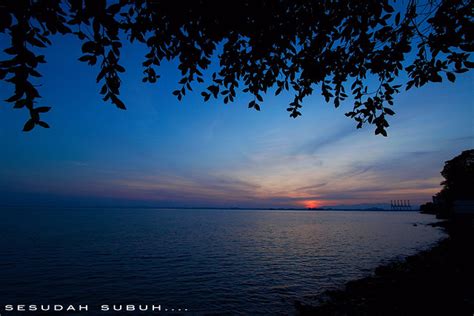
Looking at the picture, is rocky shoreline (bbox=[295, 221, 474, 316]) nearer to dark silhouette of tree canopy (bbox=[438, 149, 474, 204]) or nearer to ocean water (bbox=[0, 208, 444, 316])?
ocean water (bbox=[0, 208, 444, 316])

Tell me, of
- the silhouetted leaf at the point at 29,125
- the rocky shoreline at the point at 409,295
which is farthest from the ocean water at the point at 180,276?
the silhouetted leaf at the point at 29,125

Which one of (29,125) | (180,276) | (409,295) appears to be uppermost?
(29,125)

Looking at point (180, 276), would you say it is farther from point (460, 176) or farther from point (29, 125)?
point (460, 176)

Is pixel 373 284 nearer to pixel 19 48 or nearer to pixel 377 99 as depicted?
pixel 377 99

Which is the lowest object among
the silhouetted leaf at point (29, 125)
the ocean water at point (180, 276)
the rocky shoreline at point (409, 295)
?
the ocean water at point (180, 276)

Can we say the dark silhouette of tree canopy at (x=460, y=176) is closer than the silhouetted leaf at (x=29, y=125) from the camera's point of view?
No

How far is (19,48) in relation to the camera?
2334mm

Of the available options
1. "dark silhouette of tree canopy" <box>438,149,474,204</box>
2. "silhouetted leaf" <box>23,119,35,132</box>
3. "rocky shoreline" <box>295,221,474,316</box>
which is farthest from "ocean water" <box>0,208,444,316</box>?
"dark silhouette of tree canopy" <box>438,149,474,204</box>

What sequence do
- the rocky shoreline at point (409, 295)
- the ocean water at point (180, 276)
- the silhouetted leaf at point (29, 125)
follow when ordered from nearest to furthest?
the silhouetted leaf at point (29, 125) < the rocky shoreline at point (409, 295) < the ocean water at point (180, 276)

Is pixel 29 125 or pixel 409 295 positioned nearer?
pixel 29 125

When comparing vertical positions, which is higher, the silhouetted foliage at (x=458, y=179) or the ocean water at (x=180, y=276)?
the silhouetted foliage at (x=458, y=179)

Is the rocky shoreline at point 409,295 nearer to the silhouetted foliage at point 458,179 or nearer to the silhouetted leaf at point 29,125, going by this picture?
the silhouetted leaf at point 29,125

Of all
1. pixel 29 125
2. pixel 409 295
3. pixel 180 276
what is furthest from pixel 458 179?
pixel 29 125

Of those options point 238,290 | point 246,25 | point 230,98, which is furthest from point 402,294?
point 246,25
